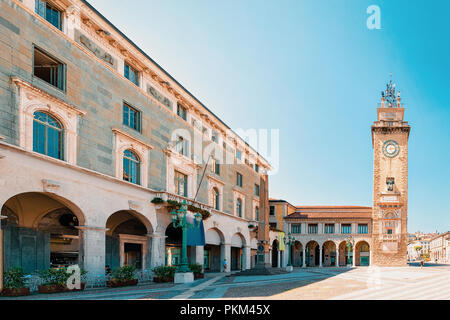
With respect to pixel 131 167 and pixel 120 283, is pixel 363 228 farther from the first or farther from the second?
pixel 120 283

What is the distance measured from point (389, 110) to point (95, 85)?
60.4m

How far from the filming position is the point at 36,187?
20031mm

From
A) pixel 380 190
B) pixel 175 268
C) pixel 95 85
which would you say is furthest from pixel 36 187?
pixel 380 190

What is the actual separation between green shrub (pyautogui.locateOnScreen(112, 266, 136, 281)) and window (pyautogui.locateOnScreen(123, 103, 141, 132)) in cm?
978

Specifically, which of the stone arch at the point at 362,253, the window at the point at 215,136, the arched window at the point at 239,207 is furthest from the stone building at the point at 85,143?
the stone arch at the point at 362,253

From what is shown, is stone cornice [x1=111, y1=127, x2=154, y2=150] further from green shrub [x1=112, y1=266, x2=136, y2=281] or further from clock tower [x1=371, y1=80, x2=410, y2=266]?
clock tower [x1=371, y1=80, x2=410, y2=266]

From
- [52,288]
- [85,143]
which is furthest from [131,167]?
[52,288]

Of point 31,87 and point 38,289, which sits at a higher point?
point 31,87

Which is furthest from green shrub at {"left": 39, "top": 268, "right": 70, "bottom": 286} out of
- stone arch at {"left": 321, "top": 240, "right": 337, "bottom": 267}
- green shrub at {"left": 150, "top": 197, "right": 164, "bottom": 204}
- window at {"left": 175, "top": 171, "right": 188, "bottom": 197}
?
stone arch at {"left": 321, "top": 240, "right": 337, "bottom": 267}

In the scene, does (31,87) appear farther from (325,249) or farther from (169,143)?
(325,249)

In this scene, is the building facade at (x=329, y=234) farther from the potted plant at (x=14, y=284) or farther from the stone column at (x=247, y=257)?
the potted plant at (x=14, y=284)

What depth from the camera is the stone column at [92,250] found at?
2297cm

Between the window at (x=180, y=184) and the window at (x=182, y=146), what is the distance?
1879mm
